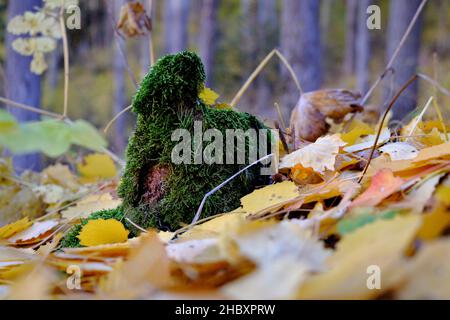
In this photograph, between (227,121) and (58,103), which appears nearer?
(227,121)

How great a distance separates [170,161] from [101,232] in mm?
230

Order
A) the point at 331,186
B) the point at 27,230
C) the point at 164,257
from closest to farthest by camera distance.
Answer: the point at 164,257 → the point at 331,186 → the point at 27,230

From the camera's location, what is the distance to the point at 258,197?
942 millimetres

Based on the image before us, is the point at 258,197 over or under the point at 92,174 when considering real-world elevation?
over

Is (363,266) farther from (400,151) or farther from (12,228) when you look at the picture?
(12,228)

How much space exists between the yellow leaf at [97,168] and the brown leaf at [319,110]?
89cm

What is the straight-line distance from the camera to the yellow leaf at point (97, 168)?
1.95 metres

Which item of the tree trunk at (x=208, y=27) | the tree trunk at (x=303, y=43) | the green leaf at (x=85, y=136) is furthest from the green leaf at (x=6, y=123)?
the tree trunk at (x=208, y=27)

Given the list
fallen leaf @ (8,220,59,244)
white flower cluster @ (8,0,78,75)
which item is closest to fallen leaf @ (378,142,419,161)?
fallen leaf @ (8,220,59,244)

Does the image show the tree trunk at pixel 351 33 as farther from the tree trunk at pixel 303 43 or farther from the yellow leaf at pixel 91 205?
the yellow leaf at pixel 91 205

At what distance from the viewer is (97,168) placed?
199 centimetres

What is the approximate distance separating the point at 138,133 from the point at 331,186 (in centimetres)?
49
